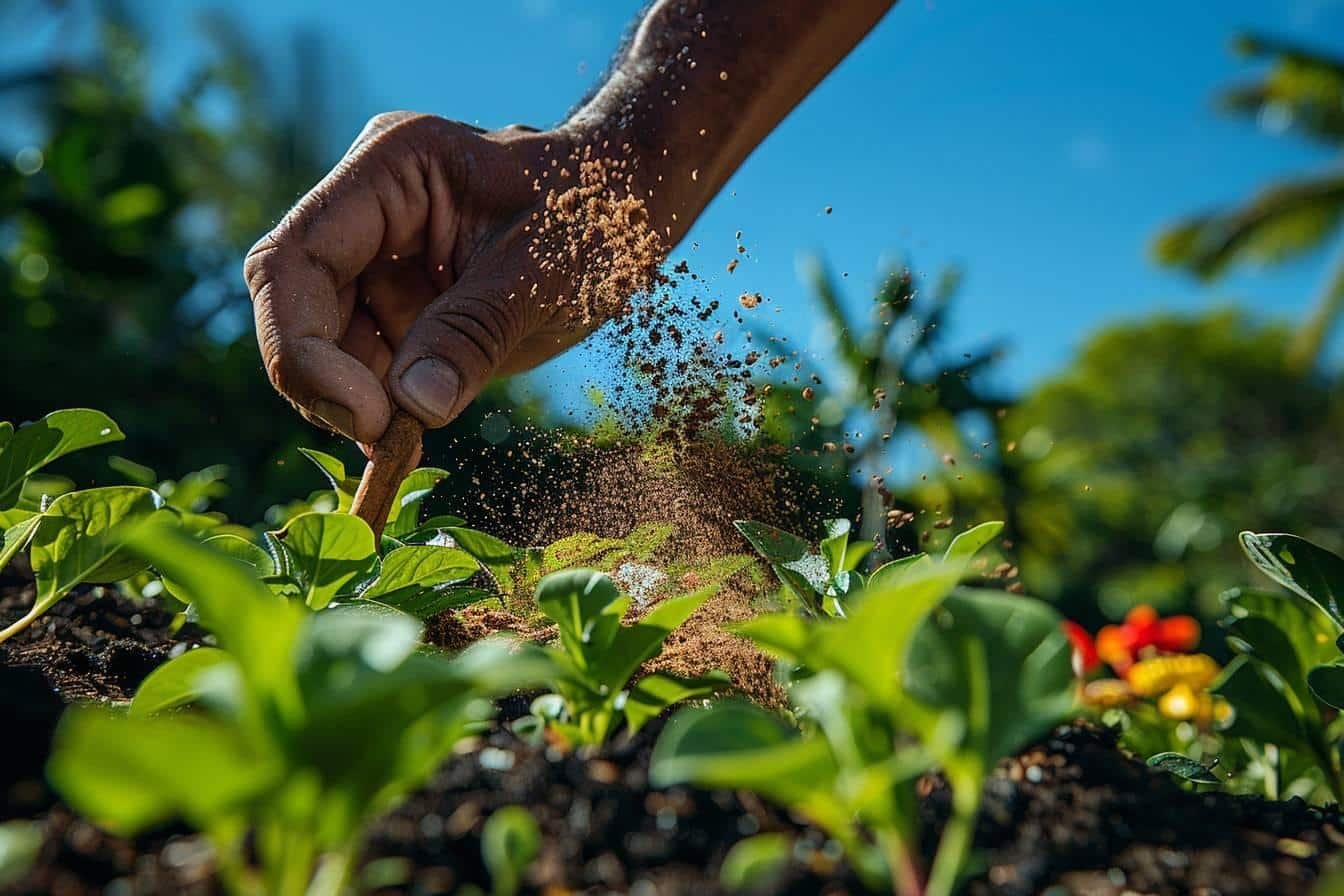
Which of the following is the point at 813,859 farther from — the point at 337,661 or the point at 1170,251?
the point at 1170,251

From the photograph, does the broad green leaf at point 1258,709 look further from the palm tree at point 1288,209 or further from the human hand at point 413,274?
the palm tree at point 1288,209

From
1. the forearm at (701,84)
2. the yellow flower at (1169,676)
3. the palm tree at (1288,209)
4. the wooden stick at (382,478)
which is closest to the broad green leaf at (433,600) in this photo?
the wooden stick at (382,478)

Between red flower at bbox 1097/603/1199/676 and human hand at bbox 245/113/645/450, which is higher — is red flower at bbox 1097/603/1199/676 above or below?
below

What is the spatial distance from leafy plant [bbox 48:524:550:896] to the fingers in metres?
0.86

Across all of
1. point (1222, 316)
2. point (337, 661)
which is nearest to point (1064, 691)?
point (337, 661)

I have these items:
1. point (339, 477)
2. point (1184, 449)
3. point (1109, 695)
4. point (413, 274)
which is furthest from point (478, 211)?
point (1184, 449)

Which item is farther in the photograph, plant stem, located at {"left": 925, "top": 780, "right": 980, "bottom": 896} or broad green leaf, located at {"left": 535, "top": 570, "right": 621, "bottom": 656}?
broad green leaf, located at {"left": 535, "top": 570, "right": 621, "bottom": 656}

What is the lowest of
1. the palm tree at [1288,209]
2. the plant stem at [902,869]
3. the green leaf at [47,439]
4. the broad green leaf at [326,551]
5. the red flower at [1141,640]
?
the plant stem at [902,869]

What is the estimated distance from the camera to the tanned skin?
1276mm

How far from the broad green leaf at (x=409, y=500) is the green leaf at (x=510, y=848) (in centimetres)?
75

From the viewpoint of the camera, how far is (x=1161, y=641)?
5.94ft

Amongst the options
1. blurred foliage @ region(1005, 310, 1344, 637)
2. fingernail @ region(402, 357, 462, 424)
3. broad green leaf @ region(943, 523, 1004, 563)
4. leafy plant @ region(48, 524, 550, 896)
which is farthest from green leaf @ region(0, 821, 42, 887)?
blurred foliage @ region(1005, 310, 1344, 637)

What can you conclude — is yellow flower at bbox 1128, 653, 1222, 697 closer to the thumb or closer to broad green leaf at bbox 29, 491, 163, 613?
the thumb

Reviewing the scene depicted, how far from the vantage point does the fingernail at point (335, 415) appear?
1.22m
